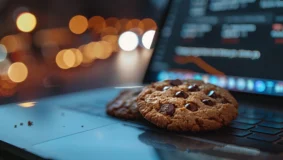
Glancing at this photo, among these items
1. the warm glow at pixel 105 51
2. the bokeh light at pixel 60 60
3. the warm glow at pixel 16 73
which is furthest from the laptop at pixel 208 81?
the warm glow at pixel 105 51

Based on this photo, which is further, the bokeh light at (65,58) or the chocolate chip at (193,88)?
the bokeh light at (65,58)

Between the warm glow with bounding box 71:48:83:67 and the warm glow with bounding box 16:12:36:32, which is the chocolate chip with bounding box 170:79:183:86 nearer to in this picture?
the warm glow with bounding box 16:12:36:32

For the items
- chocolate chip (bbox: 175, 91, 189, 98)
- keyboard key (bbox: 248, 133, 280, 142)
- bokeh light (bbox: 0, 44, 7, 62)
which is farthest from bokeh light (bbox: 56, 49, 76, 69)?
keyboard key (bbox: 248, 133, 280, 142)

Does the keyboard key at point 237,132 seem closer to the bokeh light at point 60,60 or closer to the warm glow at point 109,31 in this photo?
the warm glow at point 109,31

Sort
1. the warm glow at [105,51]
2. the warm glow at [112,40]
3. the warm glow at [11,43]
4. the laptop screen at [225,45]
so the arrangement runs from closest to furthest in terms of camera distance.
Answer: the laptop screen at [225,45]
the warm glow at [11,43]
the warm glow at [112,40]
the warm glow at [105,51]

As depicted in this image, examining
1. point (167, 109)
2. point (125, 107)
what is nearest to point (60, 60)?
point (125, 107)

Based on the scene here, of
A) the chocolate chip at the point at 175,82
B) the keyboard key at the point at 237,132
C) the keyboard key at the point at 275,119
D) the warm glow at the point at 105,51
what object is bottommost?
the warm glow at the point at 105,51
